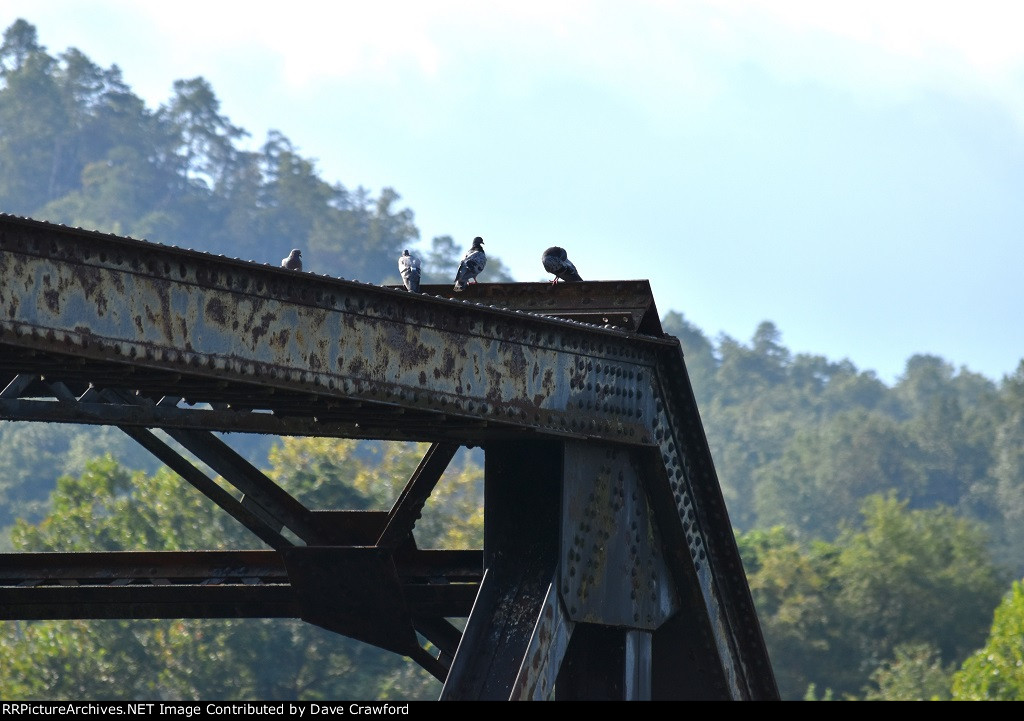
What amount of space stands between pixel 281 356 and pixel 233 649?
51.5 meters

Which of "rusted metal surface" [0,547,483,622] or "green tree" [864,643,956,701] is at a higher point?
"green tree" [864,643,956,701]

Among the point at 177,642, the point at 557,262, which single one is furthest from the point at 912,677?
the point at 557,262

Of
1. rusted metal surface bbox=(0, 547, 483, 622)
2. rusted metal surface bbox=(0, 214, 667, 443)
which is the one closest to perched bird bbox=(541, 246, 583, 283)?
rusted metal surface bbox=(0, 547, 483, 622)

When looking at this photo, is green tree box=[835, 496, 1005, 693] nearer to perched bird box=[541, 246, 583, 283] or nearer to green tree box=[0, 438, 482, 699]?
green tree box=[0, 438, 482, 699]

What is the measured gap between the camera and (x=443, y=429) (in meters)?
8.09

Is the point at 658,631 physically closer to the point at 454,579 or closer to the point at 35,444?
the point at 454,579

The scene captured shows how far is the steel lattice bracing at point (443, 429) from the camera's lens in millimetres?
6840

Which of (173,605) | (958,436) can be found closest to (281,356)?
(173,605)

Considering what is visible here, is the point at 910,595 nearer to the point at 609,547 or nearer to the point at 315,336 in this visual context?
the point at 609,547

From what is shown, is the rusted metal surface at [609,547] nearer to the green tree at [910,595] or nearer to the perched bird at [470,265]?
the perched bird at [470,265]

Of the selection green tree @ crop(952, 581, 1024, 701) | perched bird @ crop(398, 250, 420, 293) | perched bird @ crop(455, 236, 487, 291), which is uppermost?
green tree @ crop(952, 581, 1024, 701)

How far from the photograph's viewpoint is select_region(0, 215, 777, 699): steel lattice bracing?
6.84 meters

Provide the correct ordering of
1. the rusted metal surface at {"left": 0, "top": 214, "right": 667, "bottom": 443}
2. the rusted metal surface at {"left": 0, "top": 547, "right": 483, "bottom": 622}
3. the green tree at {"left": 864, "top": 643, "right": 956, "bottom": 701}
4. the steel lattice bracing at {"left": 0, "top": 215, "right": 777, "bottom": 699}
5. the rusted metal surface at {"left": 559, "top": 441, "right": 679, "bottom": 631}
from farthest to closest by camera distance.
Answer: the green tree at {"left": 864, "top": 643, "right": 956, "bottom": 701}
the rusted metal surface at {"left": 0, "top": 547, "right": 483, "bottom": 622}
the rusted metal surface at {"left": 559, "top": 441, "right": 679, "bottom": 631}
the steel lattice bracing at {"left": 0, "top": 215, "right": 777, "bottom": 699}
the rusted metal surface at {"left": 0, "top": 214, "right": 667, "bottom": 443}
